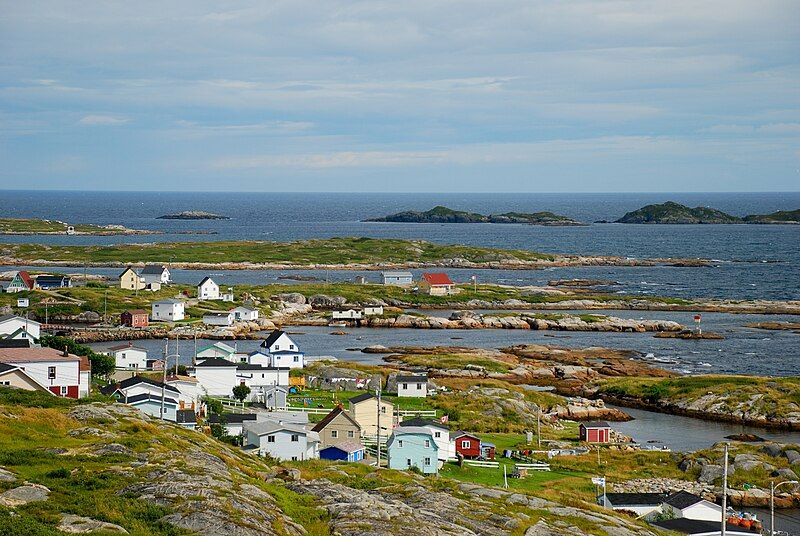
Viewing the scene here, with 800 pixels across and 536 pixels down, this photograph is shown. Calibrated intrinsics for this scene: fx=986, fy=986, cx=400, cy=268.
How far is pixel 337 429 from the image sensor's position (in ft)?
147

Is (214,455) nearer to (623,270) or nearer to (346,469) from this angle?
(346,469)

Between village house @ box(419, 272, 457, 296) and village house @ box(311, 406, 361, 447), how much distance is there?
3037 inches

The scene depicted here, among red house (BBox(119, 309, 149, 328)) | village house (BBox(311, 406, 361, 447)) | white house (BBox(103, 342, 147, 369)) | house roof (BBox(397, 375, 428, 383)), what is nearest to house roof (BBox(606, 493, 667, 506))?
village house (BBox(311, 406, 361, 447))

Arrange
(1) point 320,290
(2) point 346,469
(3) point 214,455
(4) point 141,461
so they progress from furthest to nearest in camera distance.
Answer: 1. (1) point 320,290
2. (2) point 346,469
3. (3) point 214,455
4. (4) point 141,461

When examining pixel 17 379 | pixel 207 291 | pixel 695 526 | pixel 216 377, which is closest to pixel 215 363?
pixel 216 377

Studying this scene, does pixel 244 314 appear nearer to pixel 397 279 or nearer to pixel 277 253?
pixel 397 279

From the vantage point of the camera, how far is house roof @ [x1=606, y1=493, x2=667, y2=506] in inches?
1529

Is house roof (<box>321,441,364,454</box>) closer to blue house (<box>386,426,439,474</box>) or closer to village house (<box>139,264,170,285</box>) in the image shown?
blue house (<box>386,426,439,474</box>)

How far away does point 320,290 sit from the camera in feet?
390

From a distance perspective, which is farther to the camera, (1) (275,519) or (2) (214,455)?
(2) (214,455)

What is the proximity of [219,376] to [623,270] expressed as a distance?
4517 inches

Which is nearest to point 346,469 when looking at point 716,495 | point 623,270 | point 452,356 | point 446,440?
point 446,440

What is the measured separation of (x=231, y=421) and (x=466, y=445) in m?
11.2

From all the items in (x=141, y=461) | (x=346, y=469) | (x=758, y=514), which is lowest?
(x=758, y=514)
